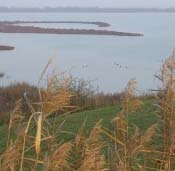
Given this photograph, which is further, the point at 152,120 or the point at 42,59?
the point at 42,59

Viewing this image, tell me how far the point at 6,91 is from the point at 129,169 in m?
14.0

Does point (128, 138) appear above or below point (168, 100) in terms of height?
below

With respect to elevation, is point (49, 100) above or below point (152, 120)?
above

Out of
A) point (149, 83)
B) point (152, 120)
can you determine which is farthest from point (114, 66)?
point (152, 120)

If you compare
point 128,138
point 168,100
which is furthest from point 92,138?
point 168,100

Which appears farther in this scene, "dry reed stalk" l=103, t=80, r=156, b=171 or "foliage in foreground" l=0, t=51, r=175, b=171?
"dry reed stalk" l=103, t=80, r=156, b=171

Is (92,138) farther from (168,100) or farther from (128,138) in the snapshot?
(168,100)

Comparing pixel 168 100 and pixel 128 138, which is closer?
pixel 168 100

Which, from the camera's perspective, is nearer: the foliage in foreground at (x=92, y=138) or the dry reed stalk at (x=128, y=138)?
the foliage in foreground at (x=92, y=138)

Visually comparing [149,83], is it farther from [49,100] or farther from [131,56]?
[49,100]

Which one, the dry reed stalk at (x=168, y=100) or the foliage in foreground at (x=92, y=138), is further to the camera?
the dry reed stalk at (x=168, y=100)

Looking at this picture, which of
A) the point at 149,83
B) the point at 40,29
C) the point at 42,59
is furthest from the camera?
the point at 40,29

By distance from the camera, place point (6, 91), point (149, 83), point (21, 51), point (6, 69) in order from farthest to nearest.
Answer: point (21, 51) → point (6, 69) → point (149, 83) → point (6, 91)

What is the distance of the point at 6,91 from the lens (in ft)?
55.6
